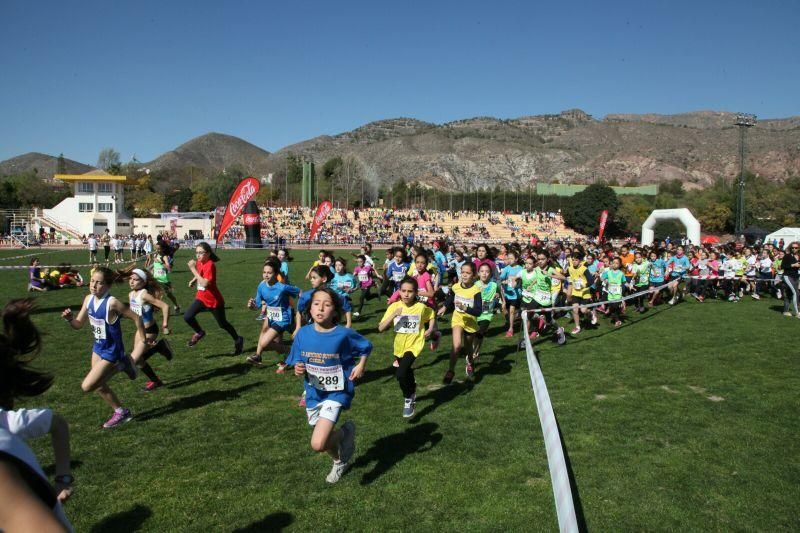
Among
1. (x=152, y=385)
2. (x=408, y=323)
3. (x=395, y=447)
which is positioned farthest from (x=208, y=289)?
(x=395, y=447)

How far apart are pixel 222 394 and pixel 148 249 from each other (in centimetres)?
2522

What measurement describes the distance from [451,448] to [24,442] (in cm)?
445

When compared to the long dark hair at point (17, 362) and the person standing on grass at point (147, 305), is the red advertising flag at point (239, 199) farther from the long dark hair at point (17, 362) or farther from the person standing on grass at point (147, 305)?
the long dark hair at point (17, 362)

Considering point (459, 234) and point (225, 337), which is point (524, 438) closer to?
point (225, 337)

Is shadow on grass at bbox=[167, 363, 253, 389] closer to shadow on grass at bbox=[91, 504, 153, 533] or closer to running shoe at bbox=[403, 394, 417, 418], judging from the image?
running shoe at bbox=[403, 394, 417, 418]

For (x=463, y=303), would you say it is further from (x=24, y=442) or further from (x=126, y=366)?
(x=24, y=442)

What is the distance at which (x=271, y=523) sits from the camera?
4.46 meters

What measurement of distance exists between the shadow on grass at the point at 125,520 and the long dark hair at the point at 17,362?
8.64ft

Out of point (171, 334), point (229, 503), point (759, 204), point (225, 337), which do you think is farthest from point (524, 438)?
point (759, 204)

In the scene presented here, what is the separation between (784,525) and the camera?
14.7 feet

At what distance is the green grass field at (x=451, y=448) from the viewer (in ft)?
15.2

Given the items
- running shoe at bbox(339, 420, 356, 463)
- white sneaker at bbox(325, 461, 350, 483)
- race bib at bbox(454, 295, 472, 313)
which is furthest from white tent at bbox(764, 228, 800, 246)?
white sneaker at bbox(325, 461, 350, 483)

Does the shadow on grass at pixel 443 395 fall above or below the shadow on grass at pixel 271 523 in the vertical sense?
above

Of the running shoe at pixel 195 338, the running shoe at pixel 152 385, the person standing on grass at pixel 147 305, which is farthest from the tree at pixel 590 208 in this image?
the running shoe at pixel 152 385
